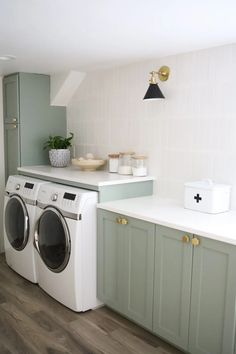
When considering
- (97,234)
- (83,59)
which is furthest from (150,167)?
(83,59)

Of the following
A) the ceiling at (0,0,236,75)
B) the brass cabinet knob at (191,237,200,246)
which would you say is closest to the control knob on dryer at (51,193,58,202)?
the ceiling at (0,0,236,75)

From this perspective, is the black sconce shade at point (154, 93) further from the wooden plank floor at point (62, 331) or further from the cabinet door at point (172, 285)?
the wooden plank floor at point (62, 331)

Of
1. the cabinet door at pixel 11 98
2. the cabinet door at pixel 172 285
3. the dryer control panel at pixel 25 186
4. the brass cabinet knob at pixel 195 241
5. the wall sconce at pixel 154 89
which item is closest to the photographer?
the brass cabinet knob at pixel 195 241

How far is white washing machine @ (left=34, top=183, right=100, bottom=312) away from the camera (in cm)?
260

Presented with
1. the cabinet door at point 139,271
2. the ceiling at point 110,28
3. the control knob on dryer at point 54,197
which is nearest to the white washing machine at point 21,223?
the control knob on dryer at point 54,197

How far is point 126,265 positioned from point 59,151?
1571mm

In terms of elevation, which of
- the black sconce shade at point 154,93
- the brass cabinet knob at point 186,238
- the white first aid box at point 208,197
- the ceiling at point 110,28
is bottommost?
the brass cabinet knob at point 186,238

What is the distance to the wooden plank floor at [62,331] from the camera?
2289mm

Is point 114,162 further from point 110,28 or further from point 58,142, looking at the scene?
point 110,28

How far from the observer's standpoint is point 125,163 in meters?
3.23

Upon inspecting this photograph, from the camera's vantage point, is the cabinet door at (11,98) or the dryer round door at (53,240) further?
the cabinet door at (11,98)

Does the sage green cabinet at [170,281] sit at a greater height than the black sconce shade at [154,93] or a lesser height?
lesser

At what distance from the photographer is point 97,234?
2.69 m

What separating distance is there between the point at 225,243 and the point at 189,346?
0.72m
